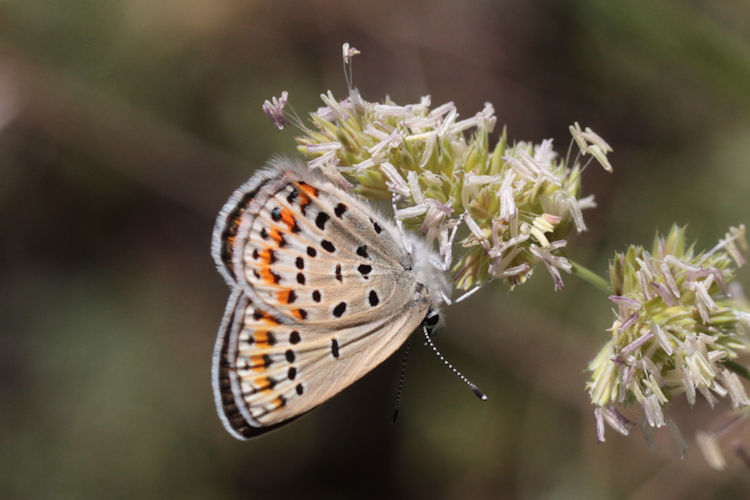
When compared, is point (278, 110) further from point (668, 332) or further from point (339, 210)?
point (668, 332)

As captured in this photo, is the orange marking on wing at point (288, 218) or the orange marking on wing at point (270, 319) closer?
the orange marking on wing at point (288, 218)

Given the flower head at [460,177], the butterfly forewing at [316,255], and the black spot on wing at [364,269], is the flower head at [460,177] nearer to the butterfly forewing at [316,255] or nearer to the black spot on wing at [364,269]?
the butterfly forewing at [316,255]

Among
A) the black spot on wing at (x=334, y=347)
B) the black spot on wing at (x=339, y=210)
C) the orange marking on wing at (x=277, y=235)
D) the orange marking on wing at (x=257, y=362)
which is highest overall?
the black spot on wing at (x=339, y=210)

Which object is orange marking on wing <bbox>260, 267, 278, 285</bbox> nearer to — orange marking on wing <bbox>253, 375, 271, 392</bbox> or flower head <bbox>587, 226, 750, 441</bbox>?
orange marking on wing <bbox>253, 375, 271, 392</bbox>

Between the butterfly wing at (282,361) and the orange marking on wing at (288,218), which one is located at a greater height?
the orange marking on wing at (288,218)

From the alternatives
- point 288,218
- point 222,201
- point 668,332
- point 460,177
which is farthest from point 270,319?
point 222,201

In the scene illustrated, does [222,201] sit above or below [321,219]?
above

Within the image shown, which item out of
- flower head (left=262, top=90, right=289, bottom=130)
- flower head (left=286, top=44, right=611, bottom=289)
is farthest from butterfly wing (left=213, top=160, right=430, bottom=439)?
flower head (left=262, top=90, right=289, bottom=130)

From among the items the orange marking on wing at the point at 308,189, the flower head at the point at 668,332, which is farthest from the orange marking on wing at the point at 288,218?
the flower head at the point at 668,332

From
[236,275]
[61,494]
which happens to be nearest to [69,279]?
[61,494]
